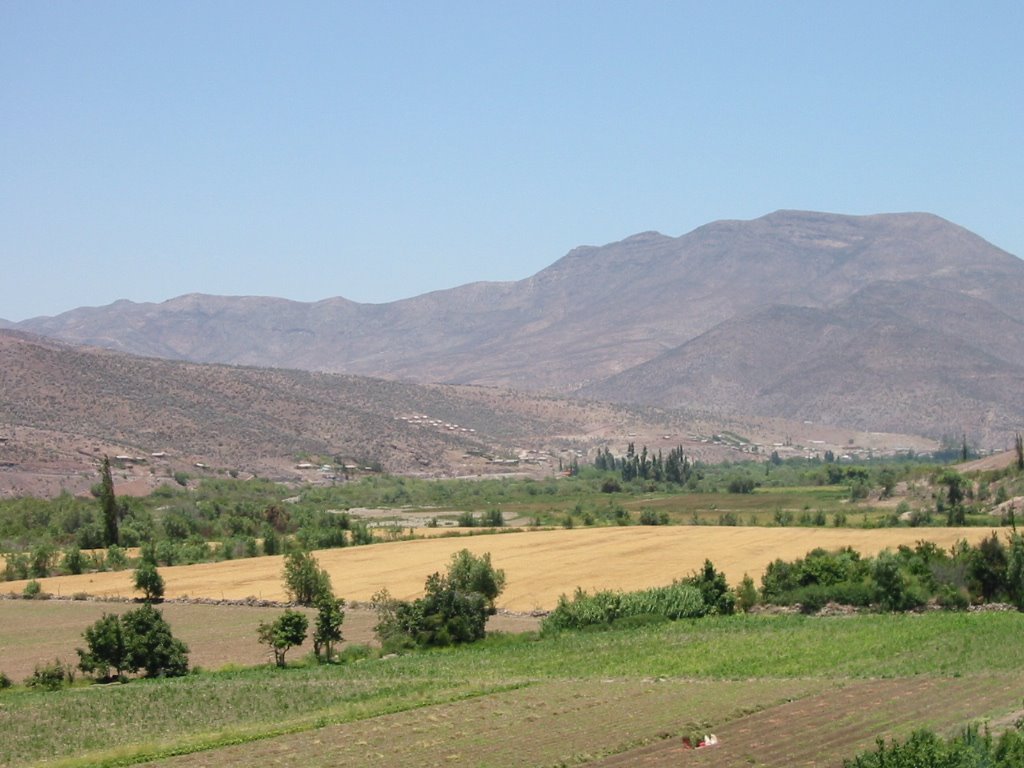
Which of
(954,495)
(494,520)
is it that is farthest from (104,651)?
(954,495)

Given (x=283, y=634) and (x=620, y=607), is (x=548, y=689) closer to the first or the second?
(x=283, y=634)

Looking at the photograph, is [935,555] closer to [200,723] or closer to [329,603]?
[329,603]

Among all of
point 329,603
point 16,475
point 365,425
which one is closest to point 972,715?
point 329,603

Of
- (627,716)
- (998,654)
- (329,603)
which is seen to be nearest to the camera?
(627,716)

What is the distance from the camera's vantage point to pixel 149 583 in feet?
202

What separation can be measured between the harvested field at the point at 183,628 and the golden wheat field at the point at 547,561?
9.74 ft

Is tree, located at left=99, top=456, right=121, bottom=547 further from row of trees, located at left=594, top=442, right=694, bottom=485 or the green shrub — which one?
row of trees, located at left=594, top=442, right=694, bottom=485

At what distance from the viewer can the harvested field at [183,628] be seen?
4625 centimetres

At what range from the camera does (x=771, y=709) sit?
32.0 m

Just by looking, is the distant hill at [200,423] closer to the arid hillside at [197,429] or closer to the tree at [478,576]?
the arid hillside at [197,429]

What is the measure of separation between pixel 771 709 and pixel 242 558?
52.5 metres

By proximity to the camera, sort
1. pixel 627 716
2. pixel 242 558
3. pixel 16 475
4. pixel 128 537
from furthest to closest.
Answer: pixel 16 475
pixel 128 537
pixel 242 558
pixel 627 716

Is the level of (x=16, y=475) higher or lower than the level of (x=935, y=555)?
higher

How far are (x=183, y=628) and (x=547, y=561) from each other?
22307 millimetres
